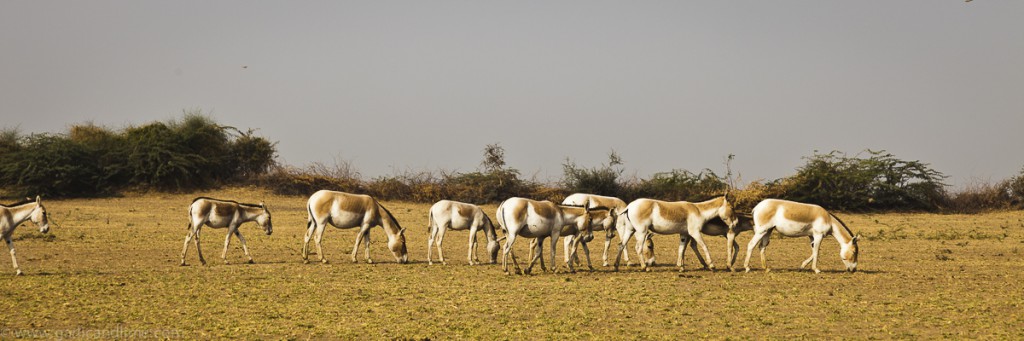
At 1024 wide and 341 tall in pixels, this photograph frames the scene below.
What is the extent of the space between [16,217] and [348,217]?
20.9 feet

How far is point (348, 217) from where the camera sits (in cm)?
2039

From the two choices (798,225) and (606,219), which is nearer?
(798,225)

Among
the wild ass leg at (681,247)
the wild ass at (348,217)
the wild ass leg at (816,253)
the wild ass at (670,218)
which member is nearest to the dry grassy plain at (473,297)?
the wild ass leg at (681,247)

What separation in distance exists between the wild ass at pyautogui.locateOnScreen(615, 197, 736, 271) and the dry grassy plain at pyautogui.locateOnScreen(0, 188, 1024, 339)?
747mm

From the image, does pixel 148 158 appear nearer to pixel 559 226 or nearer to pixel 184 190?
pixel 184 190

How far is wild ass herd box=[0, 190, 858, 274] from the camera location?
18.3 metres

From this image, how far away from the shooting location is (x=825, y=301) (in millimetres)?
14750

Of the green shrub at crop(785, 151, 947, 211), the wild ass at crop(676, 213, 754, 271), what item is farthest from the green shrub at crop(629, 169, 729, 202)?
the wild ass at crop(676, 213, 754, 271)

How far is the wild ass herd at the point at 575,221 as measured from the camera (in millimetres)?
18281

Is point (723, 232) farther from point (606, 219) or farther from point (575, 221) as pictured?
point (575, 221)

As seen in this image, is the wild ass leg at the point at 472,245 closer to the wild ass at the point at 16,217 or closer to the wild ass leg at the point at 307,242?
the wild ass leg at the point at 307,242

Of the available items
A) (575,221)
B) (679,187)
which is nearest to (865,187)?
(679,187)

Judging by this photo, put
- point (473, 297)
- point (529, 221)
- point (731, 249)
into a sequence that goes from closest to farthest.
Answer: point (473, 297) < point (529, 221) < point (731, 249)

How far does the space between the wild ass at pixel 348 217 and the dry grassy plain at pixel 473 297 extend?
0.52 metres
